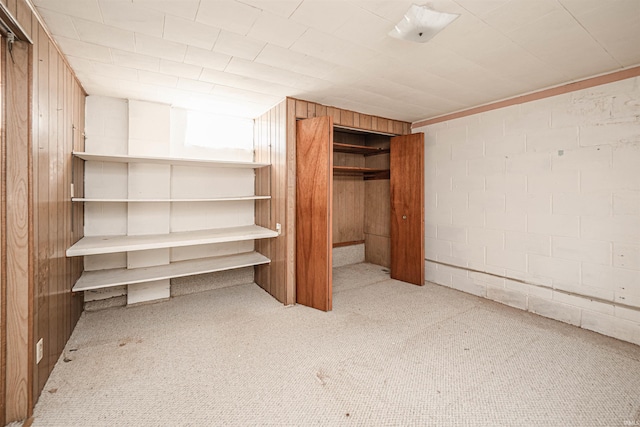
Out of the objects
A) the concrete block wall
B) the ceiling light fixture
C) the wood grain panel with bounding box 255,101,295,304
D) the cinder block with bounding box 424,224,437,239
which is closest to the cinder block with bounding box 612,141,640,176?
the concrete block wall

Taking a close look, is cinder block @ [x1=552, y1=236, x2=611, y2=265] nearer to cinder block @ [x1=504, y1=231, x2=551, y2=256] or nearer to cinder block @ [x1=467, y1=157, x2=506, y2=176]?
cinder block @ [x1=504, y1=231, x2=551, y2=256]

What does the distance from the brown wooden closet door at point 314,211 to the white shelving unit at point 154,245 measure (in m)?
0.45

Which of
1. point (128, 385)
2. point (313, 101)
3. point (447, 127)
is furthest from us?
point (447, 127)

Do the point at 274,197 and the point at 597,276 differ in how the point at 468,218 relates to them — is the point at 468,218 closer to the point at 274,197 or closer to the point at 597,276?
the point at 597,276

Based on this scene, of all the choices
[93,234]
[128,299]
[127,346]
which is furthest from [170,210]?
[127,346]

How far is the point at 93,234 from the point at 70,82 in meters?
1.56

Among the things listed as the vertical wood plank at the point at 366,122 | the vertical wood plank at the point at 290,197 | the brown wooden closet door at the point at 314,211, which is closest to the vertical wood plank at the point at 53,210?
the vertical wood plank at the point at 290,197

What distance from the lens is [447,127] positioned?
385cm

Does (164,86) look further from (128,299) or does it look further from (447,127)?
(447,127)

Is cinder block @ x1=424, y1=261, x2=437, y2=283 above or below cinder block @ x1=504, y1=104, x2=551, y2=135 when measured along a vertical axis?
below

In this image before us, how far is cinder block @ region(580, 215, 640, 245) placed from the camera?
8.00ft

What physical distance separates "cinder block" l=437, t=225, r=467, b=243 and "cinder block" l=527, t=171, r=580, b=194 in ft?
3.01

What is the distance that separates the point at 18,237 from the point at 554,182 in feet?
14.0

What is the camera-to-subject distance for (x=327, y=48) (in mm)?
2145
